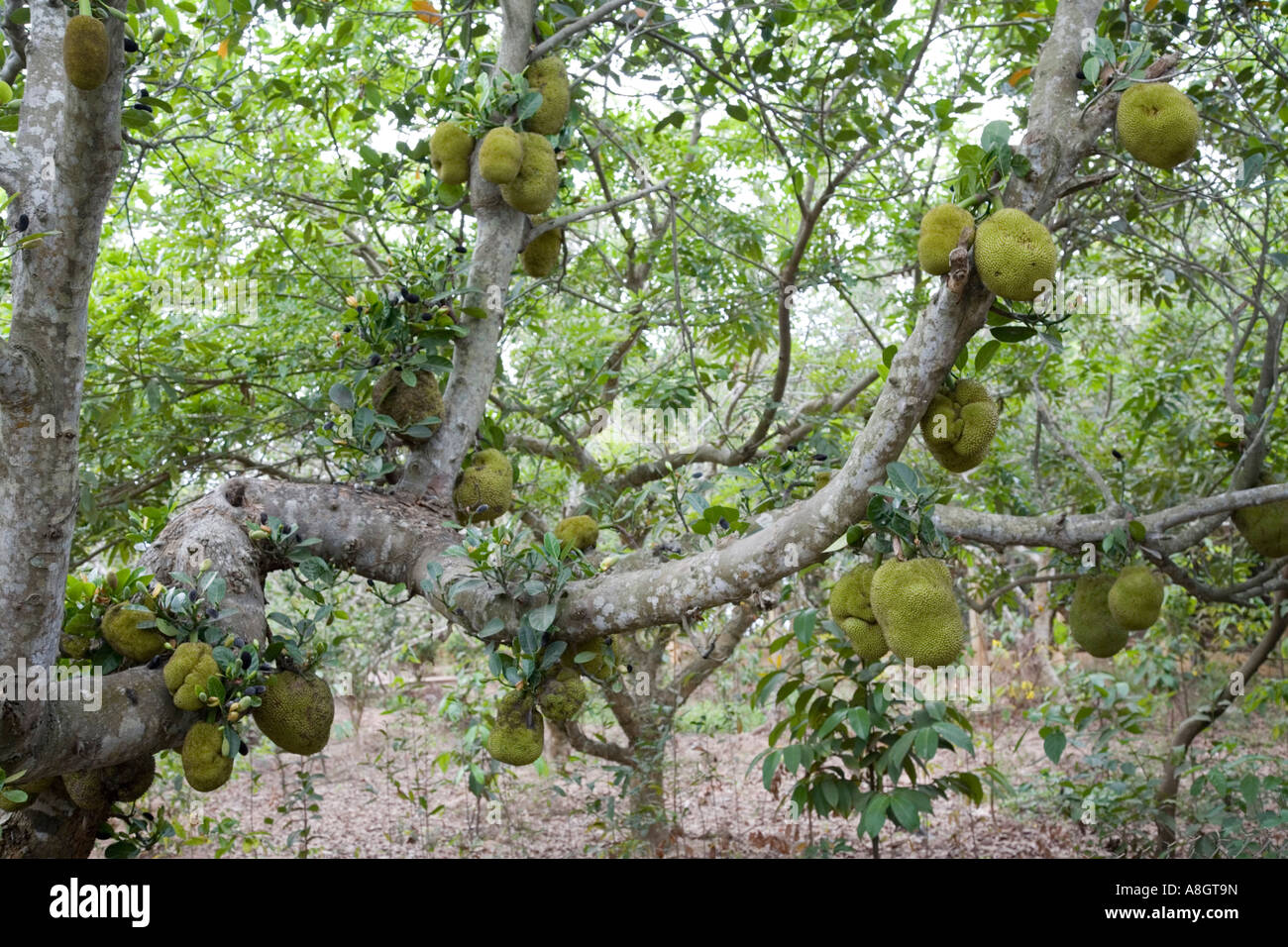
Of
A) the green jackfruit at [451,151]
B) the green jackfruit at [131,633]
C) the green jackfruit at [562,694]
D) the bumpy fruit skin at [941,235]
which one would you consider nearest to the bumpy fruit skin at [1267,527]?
the bumpy fruit skin at [941,235]

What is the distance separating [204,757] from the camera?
1.94 metres

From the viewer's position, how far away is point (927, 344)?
171 centimetres

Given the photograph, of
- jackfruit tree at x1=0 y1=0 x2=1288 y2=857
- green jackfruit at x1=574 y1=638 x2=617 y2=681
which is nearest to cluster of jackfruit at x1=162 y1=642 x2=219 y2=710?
jackfruit tree at x1=0 y1=0 x2=1288 y2=857

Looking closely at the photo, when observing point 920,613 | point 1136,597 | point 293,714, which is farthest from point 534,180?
point 1136,597

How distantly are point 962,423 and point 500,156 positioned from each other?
4.53ft

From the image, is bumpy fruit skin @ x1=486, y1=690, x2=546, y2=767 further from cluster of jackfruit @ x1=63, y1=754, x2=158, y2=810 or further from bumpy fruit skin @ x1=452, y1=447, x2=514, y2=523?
cluster of jackfruit @ x1=63, y1=754, x2=158, y2=810

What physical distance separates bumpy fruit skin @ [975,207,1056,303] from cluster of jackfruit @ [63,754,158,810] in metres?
1.87

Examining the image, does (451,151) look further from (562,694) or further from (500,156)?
(562,694)

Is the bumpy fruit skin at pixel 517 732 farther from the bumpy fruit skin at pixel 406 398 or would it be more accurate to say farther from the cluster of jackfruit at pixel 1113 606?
the cluster of jackfruit at pixel 1113 606

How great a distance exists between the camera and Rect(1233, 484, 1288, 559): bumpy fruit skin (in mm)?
2965

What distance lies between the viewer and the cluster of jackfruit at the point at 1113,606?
2.70 meters

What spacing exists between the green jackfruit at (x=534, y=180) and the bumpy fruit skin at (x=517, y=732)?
1.29 metres
